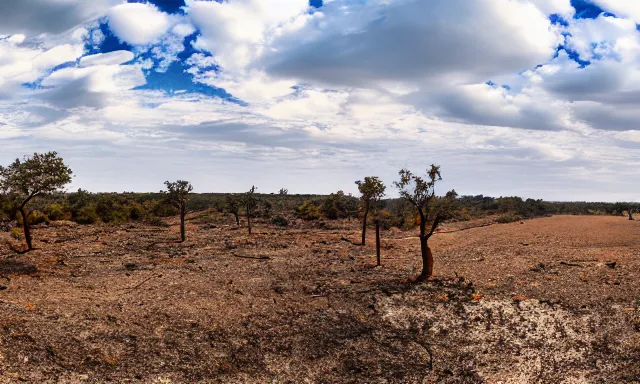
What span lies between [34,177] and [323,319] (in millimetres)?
18559

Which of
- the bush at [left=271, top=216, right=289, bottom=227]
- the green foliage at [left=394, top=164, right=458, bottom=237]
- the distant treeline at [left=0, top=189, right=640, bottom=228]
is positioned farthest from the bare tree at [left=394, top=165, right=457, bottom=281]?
the bush at [left=271, top=216, right=289, bottom=227]

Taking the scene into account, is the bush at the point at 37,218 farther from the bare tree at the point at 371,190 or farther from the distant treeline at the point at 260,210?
the bare tree at the point at 371,190

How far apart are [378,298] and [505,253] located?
11.3 metres

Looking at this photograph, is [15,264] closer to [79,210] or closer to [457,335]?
[457,335]

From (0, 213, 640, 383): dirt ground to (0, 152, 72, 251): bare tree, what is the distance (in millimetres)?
3584

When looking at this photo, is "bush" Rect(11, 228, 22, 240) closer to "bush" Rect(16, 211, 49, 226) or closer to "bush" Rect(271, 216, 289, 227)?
"bush" Rect(16, 211, 49, 226)

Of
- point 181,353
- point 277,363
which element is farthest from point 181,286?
point 277,363

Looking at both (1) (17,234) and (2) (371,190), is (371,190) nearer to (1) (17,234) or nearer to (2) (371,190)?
(2) (371,190)

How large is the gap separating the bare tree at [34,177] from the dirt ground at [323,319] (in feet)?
11.8

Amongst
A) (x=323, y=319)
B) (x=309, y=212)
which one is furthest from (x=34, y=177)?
(x=309, y=212)

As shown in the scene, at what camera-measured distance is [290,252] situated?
27750mm

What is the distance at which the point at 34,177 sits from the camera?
2253 centimetres

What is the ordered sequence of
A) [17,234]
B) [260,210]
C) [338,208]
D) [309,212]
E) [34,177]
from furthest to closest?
[260,210]
[338,208]
[309,212]
[17,234]
[34,177]

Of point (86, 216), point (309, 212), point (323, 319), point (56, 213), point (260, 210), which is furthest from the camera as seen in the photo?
point (260, 210)
